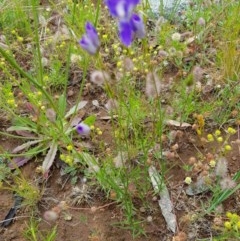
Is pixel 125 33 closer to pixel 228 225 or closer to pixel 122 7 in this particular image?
pixel 122 7

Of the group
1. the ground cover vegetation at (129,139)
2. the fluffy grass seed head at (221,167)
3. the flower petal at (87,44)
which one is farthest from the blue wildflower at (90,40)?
the fluffy grass seed head at (221,167)

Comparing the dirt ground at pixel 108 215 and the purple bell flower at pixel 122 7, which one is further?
the dirt ground at pixel 108 215

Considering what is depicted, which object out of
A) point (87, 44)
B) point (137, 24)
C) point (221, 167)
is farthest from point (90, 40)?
point (221, 167)

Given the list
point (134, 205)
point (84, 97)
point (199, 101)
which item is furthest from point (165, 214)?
point (84, 97)

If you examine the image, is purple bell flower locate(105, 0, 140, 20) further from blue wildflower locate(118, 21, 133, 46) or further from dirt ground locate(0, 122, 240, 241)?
dirt ground locate(0, 122, 240, 241)

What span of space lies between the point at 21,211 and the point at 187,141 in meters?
0.73

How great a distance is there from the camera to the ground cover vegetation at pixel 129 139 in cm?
159

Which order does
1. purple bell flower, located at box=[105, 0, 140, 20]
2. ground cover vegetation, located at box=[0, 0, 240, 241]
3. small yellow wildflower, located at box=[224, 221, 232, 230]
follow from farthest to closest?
ground cover vegetation, located at box=[0, 0, 240, 241] → small yellow wildflower, located at box=[224, 221, 232, 230] → purple bell flower, located at box=[105, 0, 140, 20]

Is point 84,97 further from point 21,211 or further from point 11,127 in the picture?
point 21,211

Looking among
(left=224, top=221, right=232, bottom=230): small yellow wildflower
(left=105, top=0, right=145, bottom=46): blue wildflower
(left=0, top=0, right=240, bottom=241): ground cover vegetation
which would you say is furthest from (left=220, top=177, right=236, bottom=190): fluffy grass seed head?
(left=105, top=0, right=145, bottom=46): blue wildflower

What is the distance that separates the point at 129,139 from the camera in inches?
74.2

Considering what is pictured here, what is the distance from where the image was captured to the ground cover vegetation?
1595mm

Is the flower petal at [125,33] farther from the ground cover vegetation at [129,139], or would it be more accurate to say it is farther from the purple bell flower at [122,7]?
the ground cover vegetation at [129,139]

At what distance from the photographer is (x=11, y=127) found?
78.1 inches
